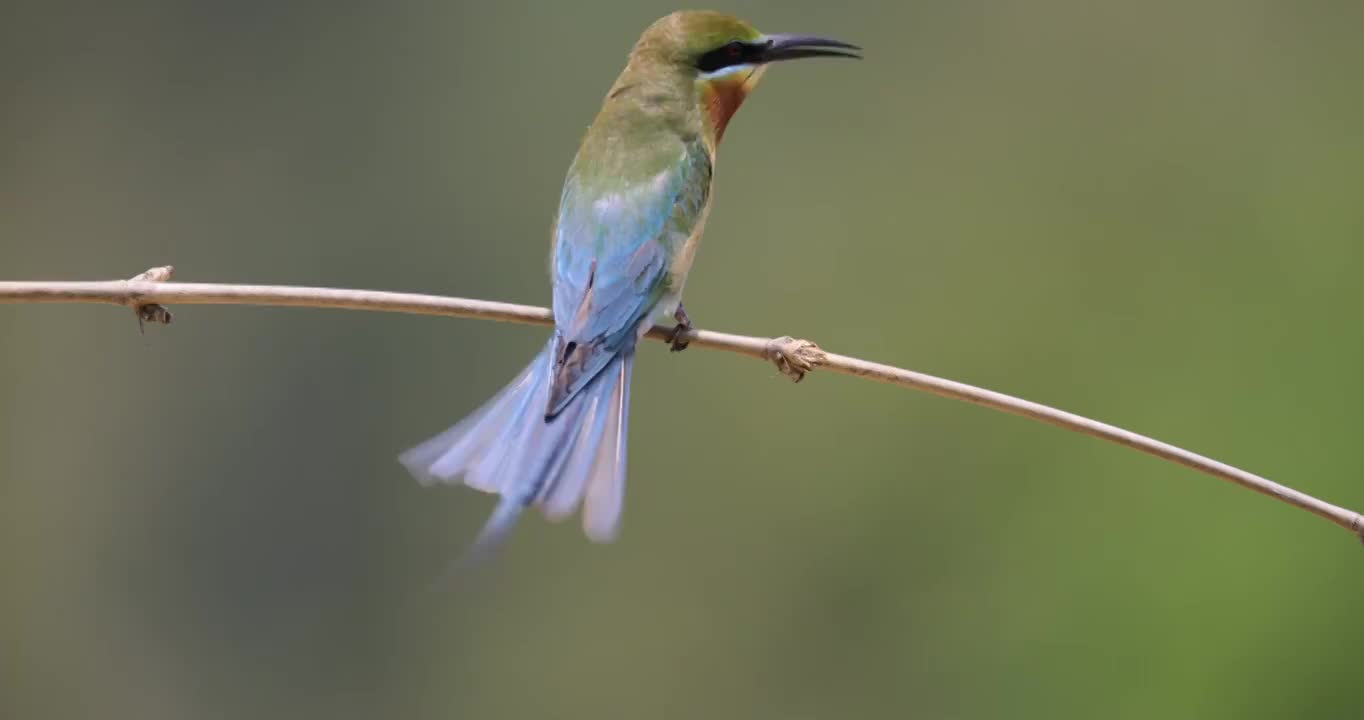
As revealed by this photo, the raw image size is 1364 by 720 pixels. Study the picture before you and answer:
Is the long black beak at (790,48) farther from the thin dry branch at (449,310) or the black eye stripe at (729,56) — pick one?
the thin dry branch at (449,310)

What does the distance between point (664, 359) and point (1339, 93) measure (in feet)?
5.28

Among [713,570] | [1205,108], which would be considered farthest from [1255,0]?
[713,570]

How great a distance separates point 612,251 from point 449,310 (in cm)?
40

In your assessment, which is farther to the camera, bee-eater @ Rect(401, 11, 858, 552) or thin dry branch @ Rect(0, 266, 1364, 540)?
bee-eater @ Rect(401, 11, 858, 552)

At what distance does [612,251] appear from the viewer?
1958 millimetres

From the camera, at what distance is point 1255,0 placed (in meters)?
3.22

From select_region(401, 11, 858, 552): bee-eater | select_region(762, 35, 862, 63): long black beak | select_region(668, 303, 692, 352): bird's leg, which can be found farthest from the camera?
select_region(762, 35, 862, 63): long black beak

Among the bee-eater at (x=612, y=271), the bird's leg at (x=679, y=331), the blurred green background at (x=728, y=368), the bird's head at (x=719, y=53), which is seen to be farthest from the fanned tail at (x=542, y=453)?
the blurred green background at (x=728, y=368)

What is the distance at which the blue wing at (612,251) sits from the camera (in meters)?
1.85

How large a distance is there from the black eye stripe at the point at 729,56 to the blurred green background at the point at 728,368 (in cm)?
95

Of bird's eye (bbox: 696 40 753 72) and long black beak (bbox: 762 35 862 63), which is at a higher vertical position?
long black beak (bbox: 762 35 862 63)

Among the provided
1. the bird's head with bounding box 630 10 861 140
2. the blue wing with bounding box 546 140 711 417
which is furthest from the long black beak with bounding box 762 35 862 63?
the blue wing with bounding box 546 140 711 417

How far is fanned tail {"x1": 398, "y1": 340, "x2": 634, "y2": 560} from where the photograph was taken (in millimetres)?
1593

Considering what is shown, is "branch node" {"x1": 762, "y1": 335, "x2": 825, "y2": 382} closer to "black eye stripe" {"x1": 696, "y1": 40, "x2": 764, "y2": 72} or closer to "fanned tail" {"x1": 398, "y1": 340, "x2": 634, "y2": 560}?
"fanned tail" {"x1": 398, "y1": 340, "x2": 634, "y2": 560}
